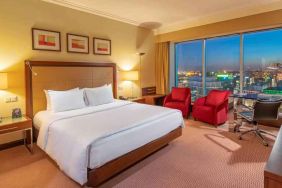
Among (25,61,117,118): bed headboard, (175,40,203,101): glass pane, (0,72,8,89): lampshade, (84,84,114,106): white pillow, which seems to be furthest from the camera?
(175,40,203,101): glass pane

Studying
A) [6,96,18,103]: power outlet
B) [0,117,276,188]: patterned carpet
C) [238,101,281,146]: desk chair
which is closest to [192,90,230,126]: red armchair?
[0,117,276,188]: patterned carpet

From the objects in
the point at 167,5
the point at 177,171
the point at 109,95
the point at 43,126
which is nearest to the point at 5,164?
the point at 43,126

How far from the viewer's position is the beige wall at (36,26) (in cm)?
332

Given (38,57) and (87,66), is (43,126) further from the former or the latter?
(87,66)

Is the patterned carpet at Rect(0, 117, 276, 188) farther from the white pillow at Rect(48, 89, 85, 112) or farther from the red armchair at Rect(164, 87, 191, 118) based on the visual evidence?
the red armchair at Rect(164, 87, 191, 118)

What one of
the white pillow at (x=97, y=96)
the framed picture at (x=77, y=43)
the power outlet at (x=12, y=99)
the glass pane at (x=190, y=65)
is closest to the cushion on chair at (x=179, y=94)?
the glass pane at (x=190, y=65)

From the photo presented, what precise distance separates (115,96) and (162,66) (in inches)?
81.9

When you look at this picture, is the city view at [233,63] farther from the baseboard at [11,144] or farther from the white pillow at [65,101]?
the baseboard at [11,144]

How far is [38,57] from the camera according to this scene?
370 centimetres

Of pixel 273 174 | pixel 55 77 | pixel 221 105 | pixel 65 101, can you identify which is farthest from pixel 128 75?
pixel 273 174

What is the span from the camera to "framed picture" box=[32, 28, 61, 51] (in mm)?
3625

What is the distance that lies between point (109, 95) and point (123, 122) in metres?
1.69

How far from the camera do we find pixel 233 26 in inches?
181

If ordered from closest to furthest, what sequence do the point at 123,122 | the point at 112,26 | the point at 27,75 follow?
1. the point at 123,122
2. the point at 27,75
3. the point at 112,26
